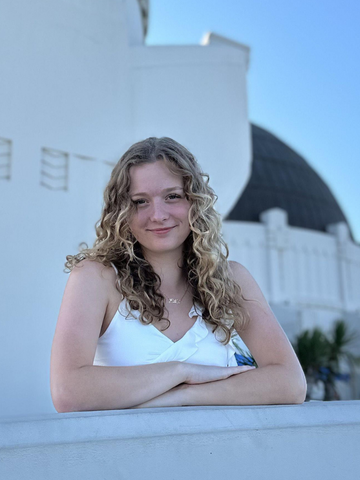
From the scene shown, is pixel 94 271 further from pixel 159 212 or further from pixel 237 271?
pixel 237 271

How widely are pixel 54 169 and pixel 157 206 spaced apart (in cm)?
297

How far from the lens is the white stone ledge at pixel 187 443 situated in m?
1.19

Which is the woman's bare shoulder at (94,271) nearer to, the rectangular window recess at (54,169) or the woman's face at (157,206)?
the woman's face at (157,206)

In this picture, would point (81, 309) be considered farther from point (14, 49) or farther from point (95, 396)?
point (14, 49)

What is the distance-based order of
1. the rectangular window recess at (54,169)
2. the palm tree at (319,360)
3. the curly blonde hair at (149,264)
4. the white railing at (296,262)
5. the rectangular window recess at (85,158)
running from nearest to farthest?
the curly blonde hair at (149,264)
the rectangular window recess at (54,169)
the rectangular window recess at (85,158)
the palm tree at (319,360)
the white railing at (296,262)

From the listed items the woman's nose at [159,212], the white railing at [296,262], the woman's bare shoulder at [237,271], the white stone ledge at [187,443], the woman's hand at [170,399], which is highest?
the white railing at [296,262]

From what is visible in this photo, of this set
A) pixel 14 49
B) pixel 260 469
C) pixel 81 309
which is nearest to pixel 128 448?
pixel 260 469

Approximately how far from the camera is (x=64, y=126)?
4930 millimetres

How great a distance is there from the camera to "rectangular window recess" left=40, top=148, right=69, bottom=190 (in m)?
4.81

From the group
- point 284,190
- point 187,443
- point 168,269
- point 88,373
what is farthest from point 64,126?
point 284,190

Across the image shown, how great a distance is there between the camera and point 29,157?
4.66 meters

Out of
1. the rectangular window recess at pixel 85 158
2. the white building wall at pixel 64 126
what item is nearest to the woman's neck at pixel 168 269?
the white building wall at pixel 64 126

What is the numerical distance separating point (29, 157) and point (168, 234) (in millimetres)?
2827

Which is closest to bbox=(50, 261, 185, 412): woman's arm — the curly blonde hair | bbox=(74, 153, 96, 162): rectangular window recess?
the curly blonde hair
